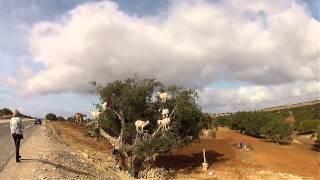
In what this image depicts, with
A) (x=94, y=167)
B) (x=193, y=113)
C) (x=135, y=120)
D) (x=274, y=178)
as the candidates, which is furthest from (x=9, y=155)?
(x=274, y=178)

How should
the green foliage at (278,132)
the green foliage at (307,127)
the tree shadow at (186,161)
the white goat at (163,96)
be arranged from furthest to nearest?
the green foliage at (307,127), the green foliage at (278,132), the tree shadow at (186,161), the white goat at (163,96)

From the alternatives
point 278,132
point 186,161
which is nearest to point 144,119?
point 186,161

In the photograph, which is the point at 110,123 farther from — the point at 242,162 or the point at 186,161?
the point at 242,162

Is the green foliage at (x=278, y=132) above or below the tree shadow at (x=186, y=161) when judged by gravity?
above

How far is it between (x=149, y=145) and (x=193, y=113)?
14.7 feet

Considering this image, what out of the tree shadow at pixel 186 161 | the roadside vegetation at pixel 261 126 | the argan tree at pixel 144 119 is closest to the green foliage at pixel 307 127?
the roadside vegetation at pixel 261 126

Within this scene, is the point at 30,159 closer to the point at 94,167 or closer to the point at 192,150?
the point at 94,167

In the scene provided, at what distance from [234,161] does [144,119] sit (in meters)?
8.42

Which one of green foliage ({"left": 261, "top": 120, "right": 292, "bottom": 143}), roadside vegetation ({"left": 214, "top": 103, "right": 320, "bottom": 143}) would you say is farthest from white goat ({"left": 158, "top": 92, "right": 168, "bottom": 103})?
green foliage ({"left": 261, "top": 120, "right": 292, "bottom": 143})

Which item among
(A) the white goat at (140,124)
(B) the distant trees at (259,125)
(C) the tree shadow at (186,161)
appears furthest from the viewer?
(B) the distant trees at (259,125)

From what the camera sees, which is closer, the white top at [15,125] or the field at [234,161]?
the white top at [15,125]

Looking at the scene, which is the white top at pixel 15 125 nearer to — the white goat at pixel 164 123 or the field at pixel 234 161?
the white goat at pixel 164 123

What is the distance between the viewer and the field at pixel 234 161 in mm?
32656

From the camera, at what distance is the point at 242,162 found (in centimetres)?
3625
